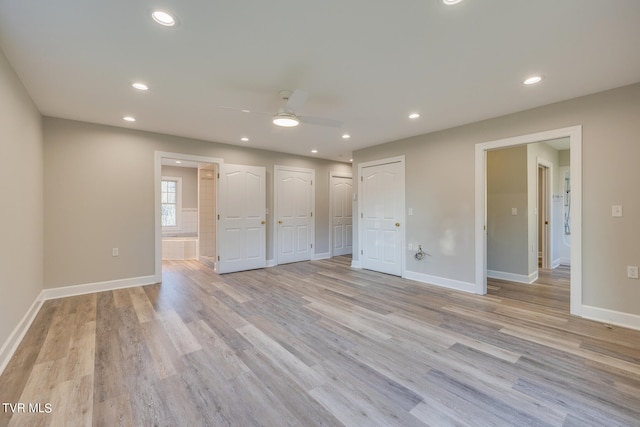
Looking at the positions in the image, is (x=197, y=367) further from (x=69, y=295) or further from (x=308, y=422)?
(x=69, y=295)

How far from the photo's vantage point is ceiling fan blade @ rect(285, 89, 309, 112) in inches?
97.5

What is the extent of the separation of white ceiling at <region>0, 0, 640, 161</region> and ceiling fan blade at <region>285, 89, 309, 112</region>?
22 centimetres

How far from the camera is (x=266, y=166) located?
5840 mm

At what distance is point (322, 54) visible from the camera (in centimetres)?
226

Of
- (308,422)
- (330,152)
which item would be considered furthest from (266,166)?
(308,422)

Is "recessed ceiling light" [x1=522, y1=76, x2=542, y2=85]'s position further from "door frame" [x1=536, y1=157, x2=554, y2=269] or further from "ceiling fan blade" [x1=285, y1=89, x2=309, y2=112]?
"door frame" [x1=536, y1=157, x2=554, y2=269]

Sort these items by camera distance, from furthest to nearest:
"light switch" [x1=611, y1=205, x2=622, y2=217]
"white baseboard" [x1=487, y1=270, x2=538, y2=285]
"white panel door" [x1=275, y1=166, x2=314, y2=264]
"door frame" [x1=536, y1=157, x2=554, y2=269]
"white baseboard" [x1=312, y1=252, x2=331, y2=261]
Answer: "white baseboard" [x1=312, y1=252, x2=331, y2=261]
"white panel door" [x1=275, y1=166, x2=314, y2=264]
"door frame" [x1=536, y1=157, x2=554, y2=269]
"white baseboard" [x1=487, y1=270, x2=538, y2=285]
"light switch" [x1=611, y1=205, x2=622, y2=217]

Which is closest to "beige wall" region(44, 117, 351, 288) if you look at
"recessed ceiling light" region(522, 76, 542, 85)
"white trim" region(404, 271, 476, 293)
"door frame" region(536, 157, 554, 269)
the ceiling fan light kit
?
the ceiling fan light kit

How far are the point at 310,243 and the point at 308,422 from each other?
499cm

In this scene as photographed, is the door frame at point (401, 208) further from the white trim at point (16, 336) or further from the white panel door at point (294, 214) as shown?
the white trim at point (16, 336)

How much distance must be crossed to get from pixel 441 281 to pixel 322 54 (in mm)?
3752

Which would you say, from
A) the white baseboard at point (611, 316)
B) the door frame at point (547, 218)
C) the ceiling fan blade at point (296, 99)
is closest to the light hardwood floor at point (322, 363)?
the white baseboard at point (611, 316)

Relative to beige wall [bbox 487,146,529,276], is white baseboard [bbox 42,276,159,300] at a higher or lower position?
lower

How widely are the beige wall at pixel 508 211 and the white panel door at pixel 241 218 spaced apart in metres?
4.40
